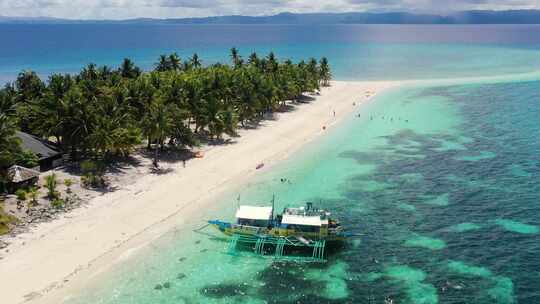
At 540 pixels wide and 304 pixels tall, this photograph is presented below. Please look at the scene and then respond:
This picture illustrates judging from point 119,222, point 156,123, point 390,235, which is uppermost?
point 156,123

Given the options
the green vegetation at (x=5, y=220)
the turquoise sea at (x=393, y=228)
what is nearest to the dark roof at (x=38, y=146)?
the green vegetation at (x=5, y=220)

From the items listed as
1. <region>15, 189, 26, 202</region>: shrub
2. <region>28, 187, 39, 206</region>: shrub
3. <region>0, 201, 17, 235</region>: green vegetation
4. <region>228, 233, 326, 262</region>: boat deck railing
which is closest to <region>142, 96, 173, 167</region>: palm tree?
<region>28, 187, 39, 206</region>: shrub

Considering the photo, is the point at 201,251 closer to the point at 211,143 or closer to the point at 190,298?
the point at 190,298

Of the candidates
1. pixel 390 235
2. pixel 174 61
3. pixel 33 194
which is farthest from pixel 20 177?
pixel 174 61

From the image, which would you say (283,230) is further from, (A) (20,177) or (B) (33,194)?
(A) (20,177)

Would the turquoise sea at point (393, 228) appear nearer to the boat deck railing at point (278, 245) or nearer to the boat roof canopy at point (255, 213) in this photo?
the boat deck railing at point (278, 245)

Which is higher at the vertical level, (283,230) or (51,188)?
(51,188)
